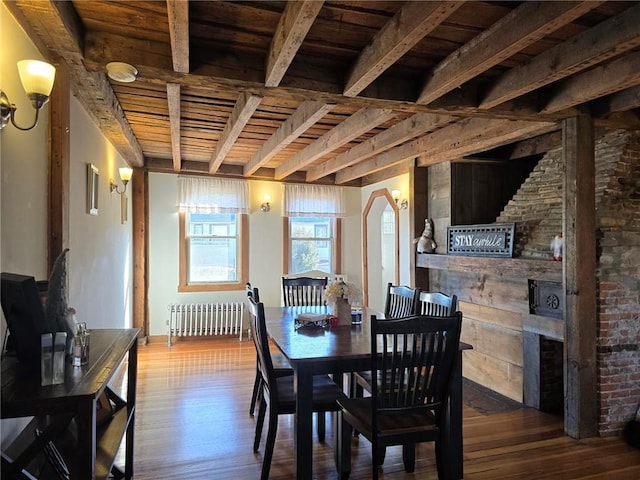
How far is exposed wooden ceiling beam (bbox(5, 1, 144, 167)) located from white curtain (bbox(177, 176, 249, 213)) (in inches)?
72.9

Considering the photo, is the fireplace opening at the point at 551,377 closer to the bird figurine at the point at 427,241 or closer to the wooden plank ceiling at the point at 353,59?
the bird figurine at the point at 427,241

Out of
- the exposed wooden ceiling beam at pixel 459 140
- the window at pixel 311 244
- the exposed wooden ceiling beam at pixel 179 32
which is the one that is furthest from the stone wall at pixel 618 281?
the window at pixel 311 244

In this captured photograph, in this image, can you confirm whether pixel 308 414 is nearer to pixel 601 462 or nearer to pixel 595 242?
pixel 601 462

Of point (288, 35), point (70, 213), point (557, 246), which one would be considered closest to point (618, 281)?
point (557, 246)

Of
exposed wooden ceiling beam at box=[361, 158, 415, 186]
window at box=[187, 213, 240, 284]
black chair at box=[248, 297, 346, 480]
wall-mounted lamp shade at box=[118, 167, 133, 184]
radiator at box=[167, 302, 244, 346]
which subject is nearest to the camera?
black chair at box=[248, 297, 346, 480]

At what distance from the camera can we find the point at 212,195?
20.0ft

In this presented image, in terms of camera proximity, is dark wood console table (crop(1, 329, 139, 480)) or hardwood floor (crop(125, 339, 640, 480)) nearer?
dark wood console table (crop(1, 329, 139, 480))

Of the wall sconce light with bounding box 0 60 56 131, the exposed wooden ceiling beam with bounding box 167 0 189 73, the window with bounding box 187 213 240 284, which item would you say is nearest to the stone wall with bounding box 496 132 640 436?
the exposed wooden ceiling beam with bounding box 167 0 189 73

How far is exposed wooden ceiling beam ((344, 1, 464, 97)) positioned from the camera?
1743 millimetres

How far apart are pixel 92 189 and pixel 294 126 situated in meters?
1.69

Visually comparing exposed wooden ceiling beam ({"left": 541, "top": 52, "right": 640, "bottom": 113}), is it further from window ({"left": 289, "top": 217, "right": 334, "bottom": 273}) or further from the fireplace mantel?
window ({"left": 289, "top": 217, "right": 334, "bottom": 273})

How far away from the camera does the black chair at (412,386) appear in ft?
6.81

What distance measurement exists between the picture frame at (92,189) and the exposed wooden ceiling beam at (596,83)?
3360 mm

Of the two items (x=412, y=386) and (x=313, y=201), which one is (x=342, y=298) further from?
(x=313, y=201)
